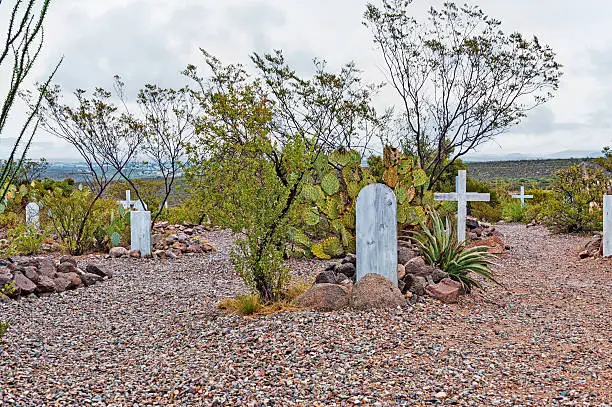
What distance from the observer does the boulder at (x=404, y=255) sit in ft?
24.1

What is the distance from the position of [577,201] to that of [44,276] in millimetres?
11297

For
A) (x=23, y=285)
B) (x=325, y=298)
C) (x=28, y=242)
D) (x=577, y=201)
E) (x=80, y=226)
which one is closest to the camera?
(x=325, y=298)

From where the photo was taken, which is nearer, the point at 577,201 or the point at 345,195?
the point at 345,195

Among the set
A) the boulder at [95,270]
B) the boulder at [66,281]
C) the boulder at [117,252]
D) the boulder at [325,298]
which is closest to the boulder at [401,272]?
the boulder at [325,298]

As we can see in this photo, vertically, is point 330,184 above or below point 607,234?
above

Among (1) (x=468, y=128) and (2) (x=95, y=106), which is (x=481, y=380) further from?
(2) (x=95, y=106)

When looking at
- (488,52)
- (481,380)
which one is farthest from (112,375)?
(488,52)

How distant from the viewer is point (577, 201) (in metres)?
14.0

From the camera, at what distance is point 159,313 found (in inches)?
259

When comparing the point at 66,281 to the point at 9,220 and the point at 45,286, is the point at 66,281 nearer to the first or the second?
the point at 45,286

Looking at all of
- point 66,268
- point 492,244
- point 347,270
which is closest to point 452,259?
point 347,270

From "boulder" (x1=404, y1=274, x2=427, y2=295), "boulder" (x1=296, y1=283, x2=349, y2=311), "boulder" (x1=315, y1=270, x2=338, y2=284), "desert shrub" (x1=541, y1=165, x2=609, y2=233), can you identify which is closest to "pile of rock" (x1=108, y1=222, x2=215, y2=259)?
"boulder" (x1=315, y1=270, x2=338, y2=284)

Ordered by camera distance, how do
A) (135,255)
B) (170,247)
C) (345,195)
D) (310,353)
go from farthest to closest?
(170,247) < (135,255) < (345,195) < (310,353)

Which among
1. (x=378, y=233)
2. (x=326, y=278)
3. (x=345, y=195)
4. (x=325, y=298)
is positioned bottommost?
(x=325, y=298)
